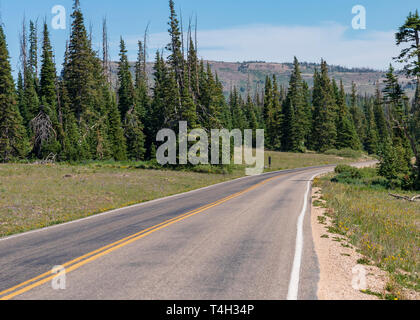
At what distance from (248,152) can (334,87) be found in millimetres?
43897

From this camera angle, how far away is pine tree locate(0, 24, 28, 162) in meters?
39.4

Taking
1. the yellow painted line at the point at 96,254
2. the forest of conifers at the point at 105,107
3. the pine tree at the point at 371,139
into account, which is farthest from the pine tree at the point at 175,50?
the pine tree at the point at 371,139

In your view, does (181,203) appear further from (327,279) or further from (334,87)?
(334,87)

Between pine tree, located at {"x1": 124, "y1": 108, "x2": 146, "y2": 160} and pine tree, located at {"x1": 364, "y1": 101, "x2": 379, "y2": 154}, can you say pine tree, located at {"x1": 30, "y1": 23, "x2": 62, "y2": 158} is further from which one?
pine tree, located at {"x1": 364, "y1": 101, "x2": 379, "y2": 154}

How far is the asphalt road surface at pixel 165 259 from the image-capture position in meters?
5.61

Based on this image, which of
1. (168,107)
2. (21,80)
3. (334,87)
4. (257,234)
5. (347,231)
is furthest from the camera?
(334,87)

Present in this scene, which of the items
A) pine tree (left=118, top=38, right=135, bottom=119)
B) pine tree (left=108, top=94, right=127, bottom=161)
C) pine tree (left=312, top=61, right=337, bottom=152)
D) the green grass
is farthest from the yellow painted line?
pine tree (left=312, top=61, right=337, bottom=152)

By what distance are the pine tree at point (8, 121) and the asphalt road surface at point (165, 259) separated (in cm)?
3318

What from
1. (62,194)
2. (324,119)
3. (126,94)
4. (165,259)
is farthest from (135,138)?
(165,259)

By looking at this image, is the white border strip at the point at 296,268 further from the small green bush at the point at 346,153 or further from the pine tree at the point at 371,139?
the pine tree at the point at 371,139

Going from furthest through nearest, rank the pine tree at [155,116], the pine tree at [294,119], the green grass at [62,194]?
the pine tree at [294,119], the pine tree at [155,116], the green grass at [62,194]

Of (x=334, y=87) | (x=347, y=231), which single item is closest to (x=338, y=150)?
(x=334, y=87)

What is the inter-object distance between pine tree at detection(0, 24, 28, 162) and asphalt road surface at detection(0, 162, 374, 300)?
33.2 metres

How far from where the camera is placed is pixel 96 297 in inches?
210
